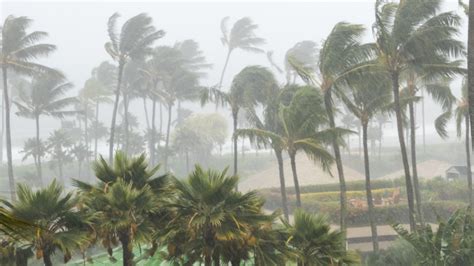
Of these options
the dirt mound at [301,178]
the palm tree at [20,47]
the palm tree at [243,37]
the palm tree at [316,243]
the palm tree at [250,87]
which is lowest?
the dirt mound at [301,178]

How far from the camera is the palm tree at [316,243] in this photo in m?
9.04

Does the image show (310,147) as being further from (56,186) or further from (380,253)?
(56,186)

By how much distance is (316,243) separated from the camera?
913cm

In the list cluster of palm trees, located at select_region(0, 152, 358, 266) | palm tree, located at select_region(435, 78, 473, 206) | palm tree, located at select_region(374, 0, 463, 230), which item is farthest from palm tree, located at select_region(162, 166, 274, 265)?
palm tree, located at select_region(435, 78, 473, 206)

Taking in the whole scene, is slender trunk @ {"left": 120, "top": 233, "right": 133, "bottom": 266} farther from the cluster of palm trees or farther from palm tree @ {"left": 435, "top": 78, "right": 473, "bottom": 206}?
palm tree @ {"left": 435, "top": 78, "right": 473, "bottom": 206}

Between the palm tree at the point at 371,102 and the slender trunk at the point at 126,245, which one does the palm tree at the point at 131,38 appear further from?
the slender trunk at the point at 126,245

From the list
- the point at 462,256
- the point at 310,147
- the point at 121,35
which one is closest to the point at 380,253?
the point at 310,147

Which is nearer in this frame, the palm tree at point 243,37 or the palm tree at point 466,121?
the palm tree at point 466,121

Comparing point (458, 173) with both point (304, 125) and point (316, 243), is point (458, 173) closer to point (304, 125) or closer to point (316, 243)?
point (304, 125)

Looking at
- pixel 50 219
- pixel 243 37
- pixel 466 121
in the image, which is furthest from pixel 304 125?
pixel 243 37

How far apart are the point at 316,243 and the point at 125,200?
3.96 m

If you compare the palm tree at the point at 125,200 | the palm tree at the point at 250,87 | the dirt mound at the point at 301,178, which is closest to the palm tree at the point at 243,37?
the dirt mound at the point at 301,178

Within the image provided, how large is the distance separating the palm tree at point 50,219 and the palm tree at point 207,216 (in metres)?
1.66

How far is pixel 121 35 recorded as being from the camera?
120 feet
